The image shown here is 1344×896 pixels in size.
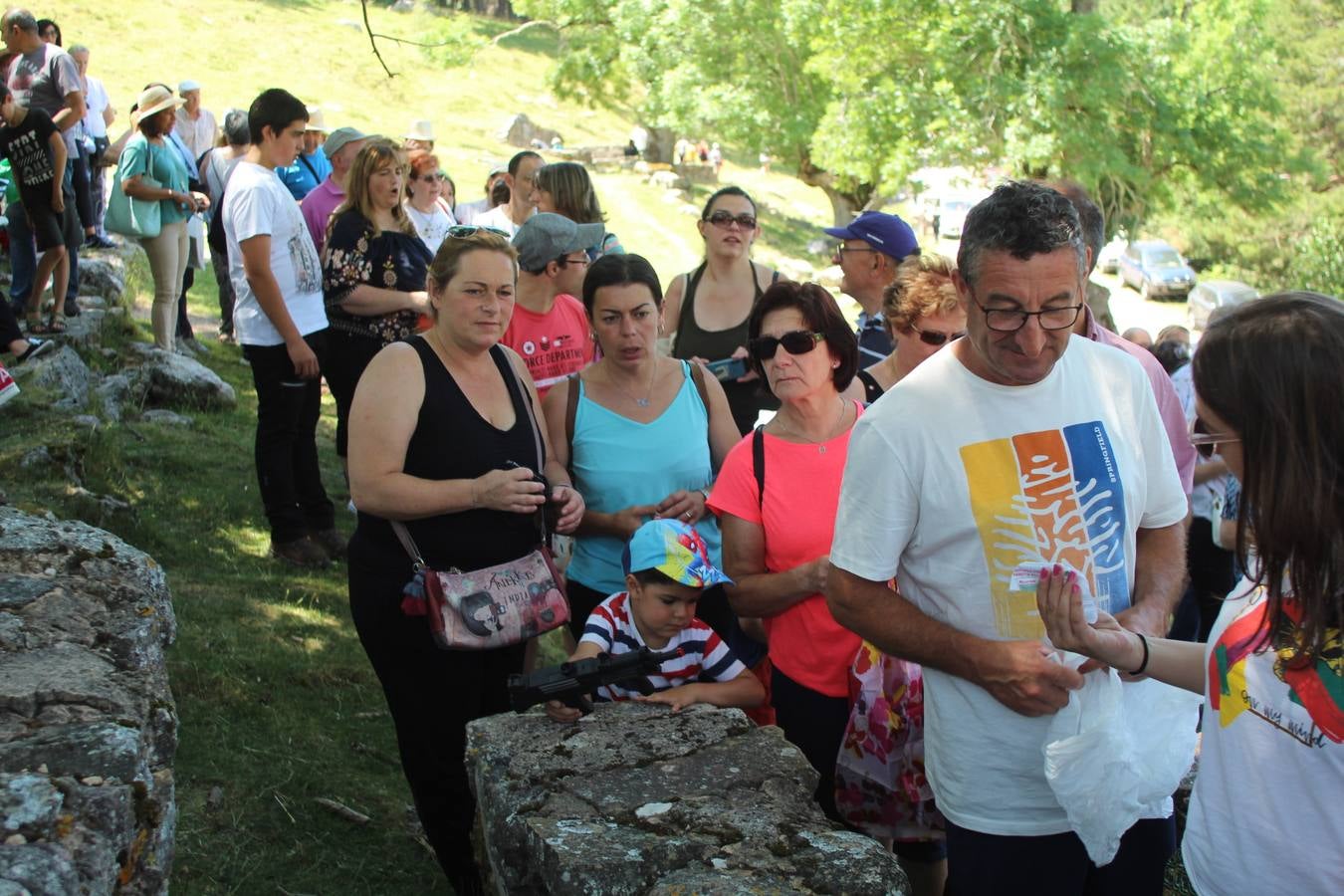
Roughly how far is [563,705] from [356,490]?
92 cm

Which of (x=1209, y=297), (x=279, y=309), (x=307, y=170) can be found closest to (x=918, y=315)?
(x=279, y=309)

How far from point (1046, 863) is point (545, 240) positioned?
3.16m

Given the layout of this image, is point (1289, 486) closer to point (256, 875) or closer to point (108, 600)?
point (108, 600)

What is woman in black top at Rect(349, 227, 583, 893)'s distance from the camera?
11.2 feet

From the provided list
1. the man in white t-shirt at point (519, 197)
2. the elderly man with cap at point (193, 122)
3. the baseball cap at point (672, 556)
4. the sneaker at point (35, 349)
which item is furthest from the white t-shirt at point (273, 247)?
the elderly man with cap at point (193, 122)

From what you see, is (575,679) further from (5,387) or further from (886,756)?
(5,387)

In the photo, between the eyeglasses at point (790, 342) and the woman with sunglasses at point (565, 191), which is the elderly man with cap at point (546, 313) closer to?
the woman with sunglasses at point (565, 191)

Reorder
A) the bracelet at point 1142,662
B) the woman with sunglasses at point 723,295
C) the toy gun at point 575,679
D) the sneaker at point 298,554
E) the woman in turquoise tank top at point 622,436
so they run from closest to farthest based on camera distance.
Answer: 1. the bracelet at point 1142,662
2. the toy gun at point 575,679
3. the woman in turquoise tank top at point 622,436
4. the woman with sunglasses at point 723,295
5. the sneaker at point 298,554

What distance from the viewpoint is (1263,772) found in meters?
2.00

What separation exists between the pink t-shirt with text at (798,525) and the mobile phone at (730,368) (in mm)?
1817

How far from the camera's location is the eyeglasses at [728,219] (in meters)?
5.70

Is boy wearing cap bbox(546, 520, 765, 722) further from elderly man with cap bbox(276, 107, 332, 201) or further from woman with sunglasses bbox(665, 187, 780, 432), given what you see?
elderly man with cap bbox(276, 107, 332, 201)

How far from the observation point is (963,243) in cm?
252

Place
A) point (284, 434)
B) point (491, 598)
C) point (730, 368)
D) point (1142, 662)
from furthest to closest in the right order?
point (284, 434)
point (730, 368)
point (491, 598)
point (1142, 662)
